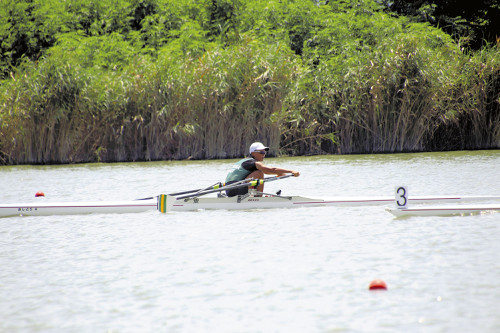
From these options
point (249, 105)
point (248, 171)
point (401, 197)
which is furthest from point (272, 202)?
point (249, 105)

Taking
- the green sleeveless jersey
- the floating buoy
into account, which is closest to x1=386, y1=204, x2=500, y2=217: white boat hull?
the green sleeveless jersey

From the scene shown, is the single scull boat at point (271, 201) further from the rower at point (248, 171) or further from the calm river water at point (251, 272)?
the rower at point (248, 171)

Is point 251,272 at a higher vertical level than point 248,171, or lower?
lower

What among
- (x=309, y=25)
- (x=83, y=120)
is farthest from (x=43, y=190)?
(x=309, y=25)

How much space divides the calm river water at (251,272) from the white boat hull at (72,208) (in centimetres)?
13

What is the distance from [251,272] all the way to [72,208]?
18.5 ft

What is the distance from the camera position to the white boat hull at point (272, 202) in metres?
11.5

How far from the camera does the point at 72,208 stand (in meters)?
11.8

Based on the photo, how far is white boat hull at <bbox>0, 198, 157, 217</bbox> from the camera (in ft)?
38.4

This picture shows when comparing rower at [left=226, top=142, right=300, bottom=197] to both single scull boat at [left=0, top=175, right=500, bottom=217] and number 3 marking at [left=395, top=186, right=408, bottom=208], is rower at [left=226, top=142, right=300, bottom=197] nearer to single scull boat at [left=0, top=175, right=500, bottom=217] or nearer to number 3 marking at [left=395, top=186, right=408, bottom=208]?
single scull boat at [left=0, top=175, right=500, bottom=217]

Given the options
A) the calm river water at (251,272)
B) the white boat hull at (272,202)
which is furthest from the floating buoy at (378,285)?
the white boat hull at (272,202)

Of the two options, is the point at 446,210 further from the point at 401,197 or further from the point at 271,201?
the point at 271,201

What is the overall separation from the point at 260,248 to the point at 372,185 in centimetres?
721

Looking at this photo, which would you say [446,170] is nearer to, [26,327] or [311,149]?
[311,149]
